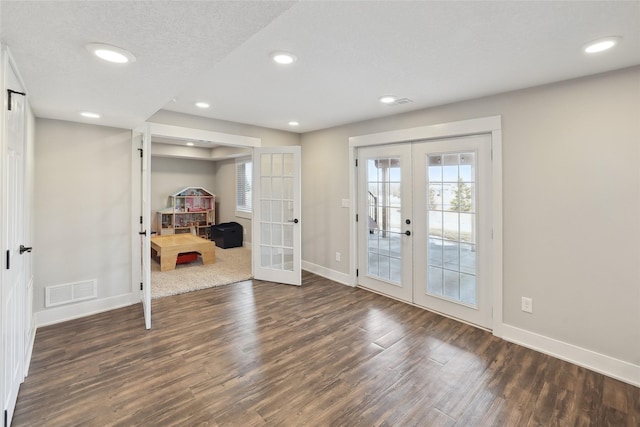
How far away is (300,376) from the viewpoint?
7.47ft

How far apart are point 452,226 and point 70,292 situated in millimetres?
4149

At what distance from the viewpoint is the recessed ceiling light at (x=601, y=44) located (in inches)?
72.6

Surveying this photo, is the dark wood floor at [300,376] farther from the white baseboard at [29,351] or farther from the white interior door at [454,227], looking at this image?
the white interior door at [454,227]

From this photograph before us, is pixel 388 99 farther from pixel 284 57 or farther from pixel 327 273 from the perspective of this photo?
pixel 327 273

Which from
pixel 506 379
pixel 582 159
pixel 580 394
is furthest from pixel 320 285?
pixel 582 159

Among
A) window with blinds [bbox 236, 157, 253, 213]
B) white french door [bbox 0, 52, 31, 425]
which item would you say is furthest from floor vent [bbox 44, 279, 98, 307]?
window with blinds [bbox 236, 157, 253, 213]

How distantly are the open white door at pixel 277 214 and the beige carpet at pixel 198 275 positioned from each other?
0.53 m

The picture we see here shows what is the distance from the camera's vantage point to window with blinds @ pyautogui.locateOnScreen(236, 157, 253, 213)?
7222mm

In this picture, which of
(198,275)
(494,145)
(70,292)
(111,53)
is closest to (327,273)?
(198,275)

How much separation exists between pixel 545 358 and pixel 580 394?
464 millimetres

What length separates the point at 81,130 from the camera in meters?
3.26

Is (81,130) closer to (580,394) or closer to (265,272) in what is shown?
(265,272)

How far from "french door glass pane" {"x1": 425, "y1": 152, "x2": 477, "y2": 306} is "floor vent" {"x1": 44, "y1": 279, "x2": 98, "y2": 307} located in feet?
12.4

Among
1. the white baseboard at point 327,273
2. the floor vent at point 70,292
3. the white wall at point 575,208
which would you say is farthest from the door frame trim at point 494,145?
the floor vent at point 70,292
